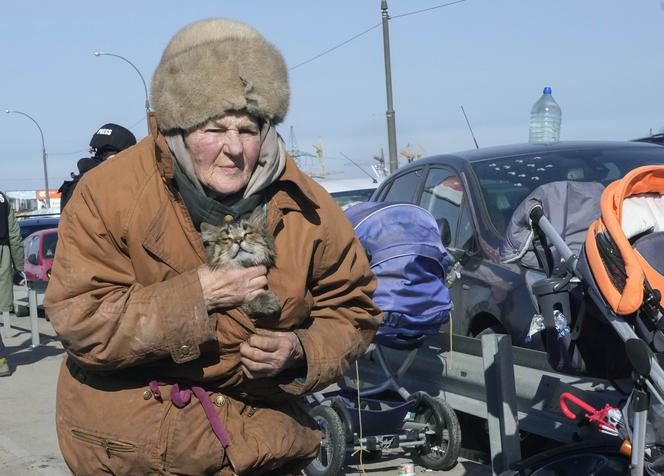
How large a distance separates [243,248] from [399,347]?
354cm

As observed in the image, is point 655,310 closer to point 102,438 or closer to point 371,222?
point 102,438

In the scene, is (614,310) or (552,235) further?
(552,235)

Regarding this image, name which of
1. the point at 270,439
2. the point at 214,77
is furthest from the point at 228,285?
the point at 214,77

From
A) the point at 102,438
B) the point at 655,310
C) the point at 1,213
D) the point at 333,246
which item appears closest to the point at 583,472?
the point at 655,310

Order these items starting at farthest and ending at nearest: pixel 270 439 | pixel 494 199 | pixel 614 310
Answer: pixel 494 199 < pixel 614 310 < pixel 270 439

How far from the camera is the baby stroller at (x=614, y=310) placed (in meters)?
3.55

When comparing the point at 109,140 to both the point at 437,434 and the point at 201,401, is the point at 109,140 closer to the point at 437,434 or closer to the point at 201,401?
the point at 437,434

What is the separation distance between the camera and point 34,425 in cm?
861

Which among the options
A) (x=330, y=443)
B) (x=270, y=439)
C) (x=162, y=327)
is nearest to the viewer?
(x=162, y=327)

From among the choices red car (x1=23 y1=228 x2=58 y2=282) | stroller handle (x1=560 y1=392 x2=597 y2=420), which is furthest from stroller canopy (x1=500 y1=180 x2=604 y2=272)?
red car (x1=23 y1=228 x2=58 y2=282)

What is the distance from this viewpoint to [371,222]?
6.54 meters

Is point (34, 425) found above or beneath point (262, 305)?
beneath

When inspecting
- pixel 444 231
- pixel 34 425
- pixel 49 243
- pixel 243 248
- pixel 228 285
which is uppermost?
pixel 243 248

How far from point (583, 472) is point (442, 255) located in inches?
101
